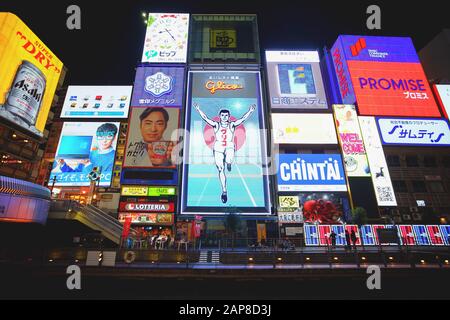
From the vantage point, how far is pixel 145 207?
32.3 m

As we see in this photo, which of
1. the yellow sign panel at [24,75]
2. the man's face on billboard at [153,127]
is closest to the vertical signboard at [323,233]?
the man's face on billboard at [153,127]

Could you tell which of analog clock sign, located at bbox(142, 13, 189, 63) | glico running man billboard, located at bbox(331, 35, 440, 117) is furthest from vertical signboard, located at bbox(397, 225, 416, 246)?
analog clock sign, located at bbox(142, 13, 189, 63)

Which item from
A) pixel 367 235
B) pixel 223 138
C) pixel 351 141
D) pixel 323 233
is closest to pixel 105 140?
pixel 223 138

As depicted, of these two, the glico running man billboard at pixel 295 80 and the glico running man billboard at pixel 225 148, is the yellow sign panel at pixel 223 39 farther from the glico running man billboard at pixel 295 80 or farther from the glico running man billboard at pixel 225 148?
the glico running man billboard at pixel 225 148

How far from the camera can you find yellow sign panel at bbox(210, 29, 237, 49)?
139 feet

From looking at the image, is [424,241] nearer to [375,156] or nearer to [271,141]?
[375,156]

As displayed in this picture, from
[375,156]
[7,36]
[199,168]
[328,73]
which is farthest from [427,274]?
[7,36]

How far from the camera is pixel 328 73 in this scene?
4256cm

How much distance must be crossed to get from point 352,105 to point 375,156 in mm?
8538

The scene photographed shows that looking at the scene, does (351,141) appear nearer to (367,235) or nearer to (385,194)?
(385,194)

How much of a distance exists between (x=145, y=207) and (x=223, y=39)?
104 ft

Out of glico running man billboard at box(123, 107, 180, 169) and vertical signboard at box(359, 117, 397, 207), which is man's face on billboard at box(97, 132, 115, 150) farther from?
vertical signboard at box(359, 117, 397, 207)

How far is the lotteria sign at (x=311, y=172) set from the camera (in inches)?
1213

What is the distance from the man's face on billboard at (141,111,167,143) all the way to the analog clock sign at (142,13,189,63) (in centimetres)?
1084
